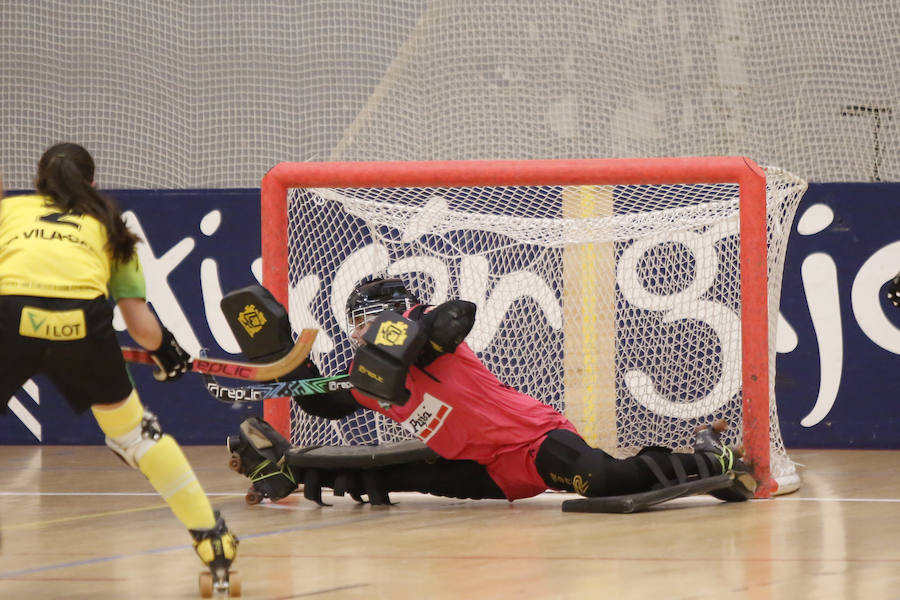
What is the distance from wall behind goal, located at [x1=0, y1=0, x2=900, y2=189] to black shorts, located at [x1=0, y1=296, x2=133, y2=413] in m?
5.68

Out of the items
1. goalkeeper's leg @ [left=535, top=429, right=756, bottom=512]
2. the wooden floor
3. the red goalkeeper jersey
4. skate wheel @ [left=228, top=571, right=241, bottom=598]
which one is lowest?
the wooden floor

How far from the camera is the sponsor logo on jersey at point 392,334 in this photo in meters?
4.71

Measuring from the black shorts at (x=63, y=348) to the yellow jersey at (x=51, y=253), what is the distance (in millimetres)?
43

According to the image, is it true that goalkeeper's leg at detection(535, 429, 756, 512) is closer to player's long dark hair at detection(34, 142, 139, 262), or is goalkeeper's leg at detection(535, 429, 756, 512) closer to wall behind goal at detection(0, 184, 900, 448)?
player's long dark hair at detection(34, 142, 139, 262)

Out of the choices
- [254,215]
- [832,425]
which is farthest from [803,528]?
[254,215]

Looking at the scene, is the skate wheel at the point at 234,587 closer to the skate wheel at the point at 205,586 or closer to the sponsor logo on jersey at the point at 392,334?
the skate wheel at the point at 205,586

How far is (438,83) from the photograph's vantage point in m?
9.21

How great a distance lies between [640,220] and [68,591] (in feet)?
12.7

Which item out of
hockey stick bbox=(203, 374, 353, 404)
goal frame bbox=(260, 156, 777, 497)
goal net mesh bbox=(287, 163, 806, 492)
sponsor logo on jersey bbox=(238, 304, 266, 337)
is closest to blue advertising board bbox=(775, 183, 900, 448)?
goal net mesh bbox=(287, 163, 806, 492)

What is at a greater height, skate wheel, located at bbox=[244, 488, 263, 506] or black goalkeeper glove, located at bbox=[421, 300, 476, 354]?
Result: black goalkeeper glove, located at bbox=[421, 300, 476, 354]

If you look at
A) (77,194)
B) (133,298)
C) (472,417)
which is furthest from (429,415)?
(77,194)

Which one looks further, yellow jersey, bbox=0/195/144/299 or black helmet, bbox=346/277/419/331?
black helmet, bbox=346/277/419/331

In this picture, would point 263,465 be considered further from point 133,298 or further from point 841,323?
point 841,323

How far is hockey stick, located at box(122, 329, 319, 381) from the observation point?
4469 mm
